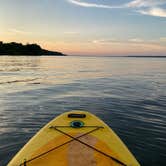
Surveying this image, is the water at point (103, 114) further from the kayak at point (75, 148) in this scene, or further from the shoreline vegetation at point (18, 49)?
the shoreline vegetation at point (18, 49)

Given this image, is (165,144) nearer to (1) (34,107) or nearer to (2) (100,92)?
(1) (34,107)

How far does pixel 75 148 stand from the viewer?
5.91 meters

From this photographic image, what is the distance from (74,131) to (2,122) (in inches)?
217

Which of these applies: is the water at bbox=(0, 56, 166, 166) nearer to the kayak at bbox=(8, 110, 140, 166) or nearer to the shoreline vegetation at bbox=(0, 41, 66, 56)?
the kayak at bbox=(8, 110, 140, 166)

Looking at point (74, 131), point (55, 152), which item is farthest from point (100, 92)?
point (55, 152)

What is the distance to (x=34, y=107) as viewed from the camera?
13.6 metres

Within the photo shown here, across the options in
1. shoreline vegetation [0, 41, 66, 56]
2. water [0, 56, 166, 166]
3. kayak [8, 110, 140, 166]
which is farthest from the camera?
shoreline vegetation [0, 41, 66, 56]

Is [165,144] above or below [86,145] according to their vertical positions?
below

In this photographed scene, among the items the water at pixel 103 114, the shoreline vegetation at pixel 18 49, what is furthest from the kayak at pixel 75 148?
the shoreline vegetation at pixel 18 49

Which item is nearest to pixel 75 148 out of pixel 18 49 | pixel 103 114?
pixel 103 114

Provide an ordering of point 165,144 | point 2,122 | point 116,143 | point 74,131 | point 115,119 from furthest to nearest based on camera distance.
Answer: point 115,119 → point 2,122 → point 165,144 → point 74,131 → point 116,143

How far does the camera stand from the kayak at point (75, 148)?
5.31 meters

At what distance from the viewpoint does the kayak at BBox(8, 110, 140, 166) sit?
5312 mm

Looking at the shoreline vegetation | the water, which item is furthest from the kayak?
the shoreline vegetation
